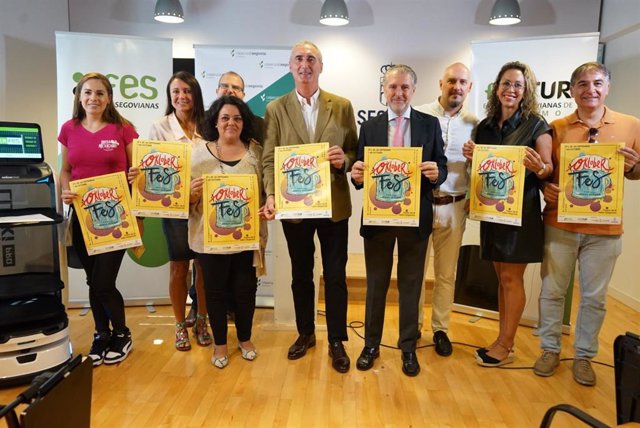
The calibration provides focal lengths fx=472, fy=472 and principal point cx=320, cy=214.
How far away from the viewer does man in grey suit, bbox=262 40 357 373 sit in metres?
2.46

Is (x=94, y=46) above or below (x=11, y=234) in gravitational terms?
above

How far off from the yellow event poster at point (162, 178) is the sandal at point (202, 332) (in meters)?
0.87

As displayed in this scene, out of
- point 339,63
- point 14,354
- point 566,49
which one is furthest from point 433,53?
point 14,354

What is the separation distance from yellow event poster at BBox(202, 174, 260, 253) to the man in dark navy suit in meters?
0.56

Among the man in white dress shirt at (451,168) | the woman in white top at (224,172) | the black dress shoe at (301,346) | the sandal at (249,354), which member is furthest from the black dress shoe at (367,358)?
the woman in white top at (224,172)

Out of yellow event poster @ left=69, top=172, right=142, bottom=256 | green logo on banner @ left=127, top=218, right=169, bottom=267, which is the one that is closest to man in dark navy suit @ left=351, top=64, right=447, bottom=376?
yellow event poster @ left=69, top=172, right=142, bottom=256

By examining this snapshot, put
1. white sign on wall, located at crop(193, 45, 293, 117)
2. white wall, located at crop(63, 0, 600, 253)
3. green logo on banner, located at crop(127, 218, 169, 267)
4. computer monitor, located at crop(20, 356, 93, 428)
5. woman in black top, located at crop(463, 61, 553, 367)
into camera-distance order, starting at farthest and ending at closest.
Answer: white wall, located at crop(63, 0, 600, 253) < green logo on banner, located at crop(127, 218, 169, 267) < white sign on wall, located at crop(193, 45, 293, 117) < woman in black top, located at crop(463, 61, 553, 367) < computer monitor, located at crop(20, 356, 93, 428)

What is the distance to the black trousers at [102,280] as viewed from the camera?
2619mm

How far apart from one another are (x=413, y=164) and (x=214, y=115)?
1.07 metres

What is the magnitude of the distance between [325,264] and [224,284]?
568 millimetres

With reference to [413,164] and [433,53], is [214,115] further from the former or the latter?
[433,53]

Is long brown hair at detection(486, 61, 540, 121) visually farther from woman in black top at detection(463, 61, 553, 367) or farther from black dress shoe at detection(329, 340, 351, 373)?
black dress shoe at detection(329, 340, 351, 373)

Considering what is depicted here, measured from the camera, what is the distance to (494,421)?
220cm

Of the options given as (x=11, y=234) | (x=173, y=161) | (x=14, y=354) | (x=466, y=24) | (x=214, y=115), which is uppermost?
(x=466, y=24)
